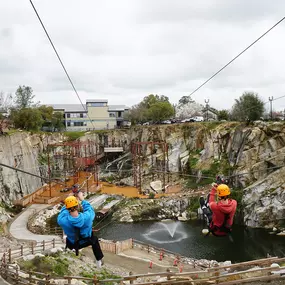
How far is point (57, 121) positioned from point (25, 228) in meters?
40.5

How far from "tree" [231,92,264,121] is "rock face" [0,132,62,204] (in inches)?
1217

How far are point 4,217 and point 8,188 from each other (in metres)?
7.05

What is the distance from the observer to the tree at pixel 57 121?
219 feet

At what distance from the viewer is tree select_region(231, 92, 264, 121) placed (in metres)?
47.1

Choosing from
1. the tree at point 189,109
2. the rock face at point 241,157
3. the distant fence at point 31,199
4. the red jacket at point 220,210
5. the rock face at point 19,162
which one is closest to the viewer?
the red jacket at point 220,210

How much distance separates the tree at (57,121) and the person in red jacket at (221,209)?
6045cm

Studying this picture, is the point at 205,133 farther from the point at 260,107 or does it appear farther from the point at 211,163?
the point at 260,107

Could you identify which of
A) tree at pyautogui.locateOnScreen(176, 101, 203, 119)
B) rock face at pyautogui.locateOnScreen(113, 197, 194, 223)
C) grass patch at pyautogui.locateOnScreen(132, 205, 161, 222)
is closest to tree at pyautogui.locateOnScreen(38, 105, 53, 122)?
rock face at pyautogui.locateOnScreen(113, 197, 194, 223)

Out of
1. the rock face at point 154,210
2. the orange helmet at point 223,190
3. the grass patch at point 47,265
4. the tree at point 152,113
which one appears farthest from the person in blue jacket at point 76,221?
the tree at point 152,113

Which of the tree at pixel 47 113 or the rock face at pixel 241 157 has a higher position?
the tree at pixel 47 113

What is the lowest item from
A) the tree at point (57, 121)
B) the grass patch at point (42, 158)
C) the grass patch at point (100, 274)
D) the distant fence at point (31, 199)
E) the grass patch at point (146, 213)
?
the grass patch at point (146, 213)

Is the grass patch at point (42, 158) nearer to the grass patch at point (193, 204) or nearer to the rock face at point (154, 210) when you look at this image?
the rock face at point (154, 210)

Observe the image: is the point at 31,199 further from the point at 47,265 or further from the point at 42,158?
the point at 47,265

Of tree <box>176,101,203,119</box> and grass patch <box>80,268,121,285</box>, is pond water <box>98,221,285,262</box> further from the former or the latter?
tree <box>176,101,203,119</box>
